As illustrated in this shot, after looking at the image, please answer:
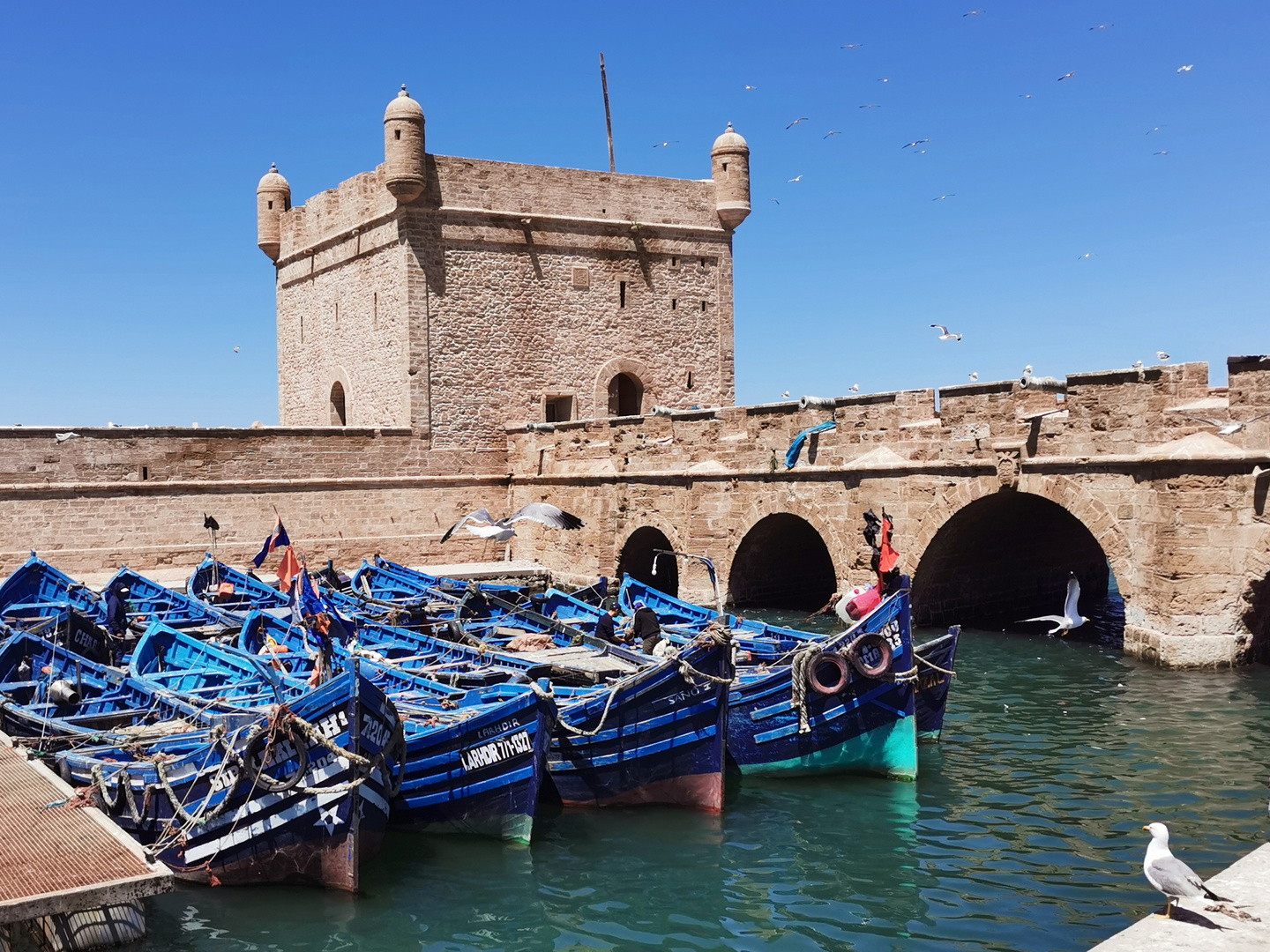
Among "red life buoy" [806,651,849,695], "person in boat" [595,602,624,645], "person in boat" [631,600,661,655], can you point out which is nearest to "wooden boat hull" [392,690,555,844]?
"red life buoy" [806,651,849,695]

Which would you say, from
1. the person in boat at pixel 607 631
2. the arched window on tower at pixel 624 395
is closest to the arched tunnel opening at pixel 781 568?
the person in boat at pixel 607 631

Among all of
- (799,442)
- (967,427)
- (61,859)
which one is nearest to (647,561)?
(799,442)

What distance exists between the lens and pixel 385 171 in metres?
24.6

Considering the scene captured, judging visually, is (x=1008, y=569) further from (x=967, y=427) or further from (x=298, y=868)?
(x=298, y=868)

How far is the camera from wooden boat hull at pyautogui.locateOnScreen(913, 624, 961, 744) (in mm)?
11375

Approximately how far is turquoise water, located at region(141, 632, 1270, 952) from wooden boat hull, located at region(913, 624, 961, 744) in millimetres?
230

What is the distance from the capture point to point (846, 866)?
8883 mm

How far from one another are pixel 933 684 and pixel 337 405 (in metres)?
20.4

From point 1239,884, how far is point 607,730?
491 cm

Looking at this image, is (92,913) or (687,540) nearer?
(92,913)

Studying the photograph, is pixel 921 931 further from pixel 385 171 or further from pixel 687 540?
pixel 385 171

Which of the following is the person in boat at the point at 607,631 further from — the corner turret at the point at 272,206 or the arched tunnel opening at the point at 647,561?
the corner turret at the point at 272,206

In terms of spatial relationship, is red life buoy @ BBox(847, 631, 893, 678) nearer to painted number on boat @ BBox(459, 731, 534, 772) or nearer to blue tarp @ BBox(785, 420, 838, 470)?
painted number on boat @ BBox(459, 731, 534, 772)

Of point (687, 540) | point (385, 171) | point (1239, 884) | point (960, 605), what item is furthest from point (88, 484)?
point (1239, 884)
